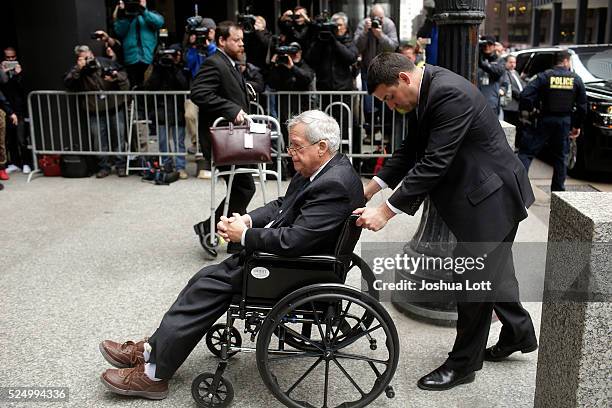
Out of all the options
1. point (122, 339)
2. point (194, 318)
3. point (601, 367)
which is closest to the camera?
point (601, 367)

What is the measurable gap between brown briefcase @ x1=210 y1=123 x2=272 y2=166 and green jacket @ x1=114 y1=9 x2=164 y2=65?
15.4 ft

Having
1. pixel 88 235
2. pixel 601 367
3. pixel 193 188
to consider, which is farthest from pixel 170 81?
pixel 601 367

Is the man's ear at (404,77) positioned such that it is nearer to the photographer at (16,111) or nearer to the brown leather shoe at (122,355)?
the brown leather shoe at (122,355)

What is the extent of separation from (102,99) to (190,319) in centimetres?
607

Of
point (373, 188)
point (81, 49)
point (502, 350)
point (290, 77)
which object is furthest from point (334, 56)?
point (502, 350)

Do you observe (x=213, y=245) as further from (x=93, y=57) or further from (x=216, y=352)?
(x=93, y=57)

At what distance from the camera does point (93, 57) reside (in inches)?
334

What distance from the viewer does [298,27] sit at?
8703 millimetres

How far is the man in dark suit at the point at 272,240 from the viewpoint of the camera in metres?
3.21

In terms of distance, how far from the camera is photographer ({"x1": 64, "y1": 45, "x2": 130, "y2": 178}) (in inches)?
328

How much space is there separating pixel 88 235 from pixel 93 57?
3.24m

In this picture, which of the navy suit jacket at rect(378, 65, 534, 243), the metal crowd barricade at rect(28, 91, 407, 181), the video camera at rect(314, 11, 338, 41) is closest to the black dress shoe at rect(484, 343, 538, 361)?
the navy suit jacket at rect(378, 65, 534, 243)

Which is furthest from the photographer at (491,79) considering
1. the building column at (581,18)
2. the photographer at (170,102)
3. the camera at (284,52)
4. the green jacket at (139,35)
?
the building column at (581,18)

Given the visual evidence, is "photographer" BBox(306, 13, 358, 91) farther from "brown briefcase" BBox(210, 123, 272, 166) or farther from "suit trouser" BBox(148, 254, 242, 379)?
"suit trouser" BBox(148, 254, 242, 379)
